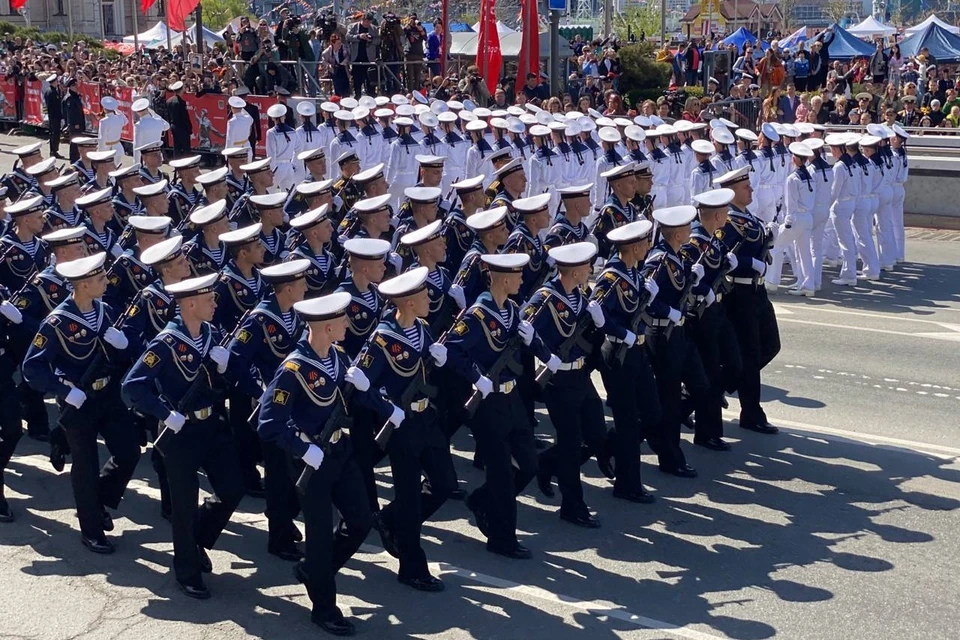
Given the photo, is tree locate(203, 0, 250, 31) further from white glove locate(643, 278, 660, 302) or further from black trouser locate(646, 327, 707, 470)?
white glove locate(643, 278, 660, 302)

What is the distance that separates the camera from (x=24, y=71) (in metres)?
30.2

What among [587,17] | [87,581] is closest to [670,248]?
[87,581]

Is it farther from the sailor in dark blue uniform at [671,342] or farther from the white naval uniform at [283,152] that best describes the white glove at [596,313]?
the white naval uniform at [283,152]

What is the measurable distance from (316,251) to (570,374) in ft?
8.87

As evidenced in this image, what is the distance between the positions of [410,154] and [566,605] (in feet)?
34.4

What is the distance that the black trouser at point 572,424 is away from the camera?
7641 mm

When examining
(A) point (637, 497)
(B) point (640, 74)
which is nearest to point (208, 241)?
(A) point (637, 497)

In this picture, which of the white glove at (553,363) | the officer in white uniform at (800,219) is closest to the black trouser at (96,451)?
the white glove at (553,363)

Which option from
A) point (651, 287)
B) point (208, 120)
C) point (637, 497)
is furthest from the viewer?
point (208, 120)

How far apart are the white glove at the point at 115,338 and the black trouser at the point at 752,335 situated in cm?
459

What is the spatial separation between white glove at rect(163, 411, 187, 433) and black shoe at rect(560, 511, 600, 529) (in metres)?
2.58

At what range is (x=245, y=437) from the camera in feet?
27.1

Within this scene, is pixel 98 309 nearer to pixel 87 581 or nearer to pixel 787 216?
pixel 87 581

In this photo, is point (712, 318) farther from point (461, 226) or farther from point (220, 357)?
point (220, 357)
